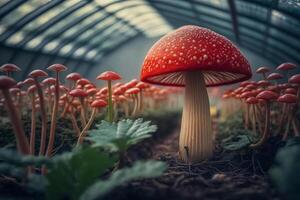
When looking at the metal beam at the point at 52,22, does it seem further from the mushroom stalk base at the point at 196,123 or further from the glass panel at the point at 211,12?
the mushroom stalk base at the point at 196,123

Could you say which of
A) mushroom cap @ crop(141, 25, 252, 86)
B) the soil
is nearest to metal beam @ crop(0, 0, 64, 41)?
mushroom cap @ crop(141, 25, 252, 86)

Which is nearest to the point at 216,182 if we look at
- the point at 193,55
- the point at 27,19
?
the point at 193,55

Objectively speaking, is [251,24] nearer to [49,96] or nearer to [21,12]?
[21,12]

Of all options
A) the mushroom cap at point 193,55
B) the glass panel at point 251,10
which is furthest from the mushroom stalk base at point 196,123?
the glass panel at point 251,10

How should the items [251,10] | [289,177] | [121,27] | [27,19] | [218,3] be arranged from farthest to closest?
1. [121,27]
2. [27,19]
3. [218,3]
4. [251,10]
5. [289,177]

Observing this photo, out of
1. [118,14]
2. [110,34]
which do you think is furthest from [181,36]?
[110,34]

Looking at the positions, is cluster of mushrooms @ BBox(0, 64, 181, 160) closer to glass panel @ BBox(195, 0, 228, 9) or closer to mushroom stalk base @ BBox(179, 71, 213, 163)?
mushroom stalk base @ BBox(179, 71, 213, 163)
